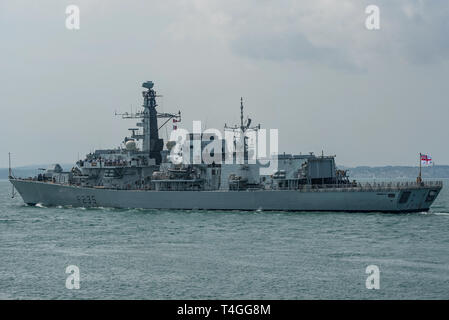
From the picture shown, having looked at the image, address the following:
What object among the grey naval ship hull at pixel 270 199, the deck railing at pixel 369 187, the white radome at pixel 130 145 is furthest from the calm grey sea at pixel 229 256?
the white radome at pixel 130 145

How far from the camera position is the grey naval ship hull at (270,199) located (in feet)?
142

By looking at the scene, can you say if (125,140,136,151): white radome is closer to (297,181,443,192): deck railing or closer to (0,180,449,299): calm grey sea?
(0,180,449,299): calm grey sea

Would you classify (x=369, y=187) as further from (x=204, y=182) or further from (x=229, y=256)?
(x=229, y=256)

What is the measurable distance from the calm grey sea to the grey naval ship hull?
3.32ft

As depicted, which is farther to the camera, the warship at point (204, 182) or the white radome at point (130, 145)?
the white radome at point (130, 145)

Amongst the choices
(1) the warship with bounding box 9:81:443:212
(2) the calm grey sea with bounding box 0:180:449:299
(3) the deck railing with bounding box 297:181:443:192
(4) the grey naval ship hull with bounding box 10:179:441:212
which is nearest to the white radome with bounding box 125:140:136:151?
(1) the warship with bounding box 9:81:443:212

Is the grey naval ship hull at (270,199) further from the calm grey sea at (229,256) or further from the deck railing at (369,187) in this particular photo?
the calm grey sea at (229,256)

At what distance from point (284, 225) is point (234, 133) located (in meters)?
13.8

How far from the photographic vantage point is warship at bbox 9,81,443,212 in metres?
44.0

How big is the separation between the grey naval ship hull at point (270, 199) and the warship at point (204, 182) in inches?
2.9
